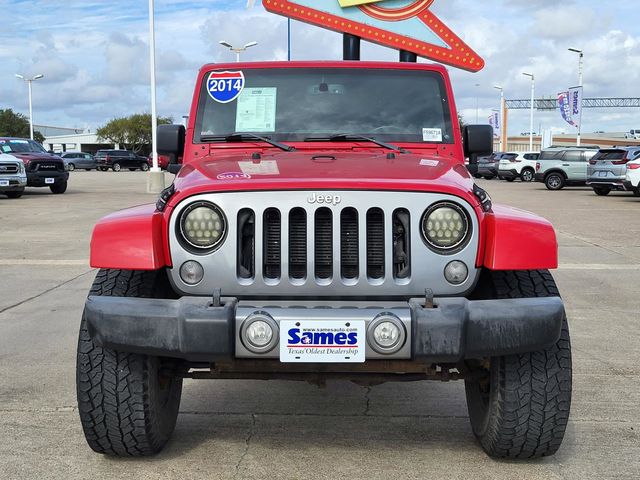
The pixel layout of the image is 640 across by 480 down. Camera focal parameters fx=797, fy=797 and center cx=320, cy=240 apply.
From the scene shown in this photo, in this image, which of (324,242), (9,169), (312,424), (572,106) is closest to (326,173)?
(324,242)

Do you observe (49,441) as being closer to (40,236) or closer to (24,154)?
(40,236)

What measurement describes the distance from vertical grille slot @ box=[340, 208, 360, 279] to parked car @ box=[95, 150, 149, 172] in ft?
189

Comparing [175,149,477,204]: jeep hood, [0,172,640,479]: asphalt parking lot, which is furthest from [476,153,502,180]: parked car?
[175,149,477,204]: jeep hood

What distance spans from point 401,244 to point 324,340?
55 cm

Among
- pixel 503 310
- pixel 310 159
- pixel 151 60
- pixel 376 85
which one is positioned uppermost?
Answer: pixel 151 60

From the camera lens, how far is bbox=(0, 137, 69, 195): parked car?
23859 mm

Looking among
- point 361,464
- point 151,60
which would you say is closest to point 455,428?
point 361,464

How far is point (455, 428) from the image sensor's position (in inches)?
165

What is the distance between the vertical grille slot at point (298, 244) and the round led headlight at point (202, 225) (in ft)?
0.92

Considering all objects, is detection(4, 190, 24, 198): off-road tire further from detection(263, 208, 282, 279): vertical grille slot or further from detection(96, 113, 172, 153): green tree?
detection(96, 113, 172, 153): green tree

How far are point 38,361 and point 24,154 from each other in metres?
20.1

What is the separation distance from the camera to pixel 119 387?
3408 mm

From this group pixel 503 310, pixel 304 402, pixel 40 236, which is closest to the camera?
pixel 503 310

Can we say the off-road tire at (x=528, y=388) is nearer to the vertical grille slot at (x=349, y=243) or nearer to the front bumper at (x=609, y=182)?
the vertical grille slot at (x=349, y=243)
